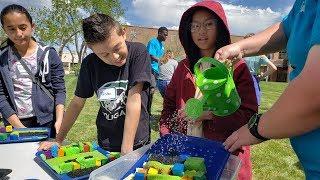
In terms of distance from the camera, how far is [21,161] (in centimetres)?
163

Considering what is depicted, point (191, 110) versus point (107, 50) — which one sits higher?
point (107, 50)

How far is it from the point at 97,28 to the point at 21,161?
2.41 ft

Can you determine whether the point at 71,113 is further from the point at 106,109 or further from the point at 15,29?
the point at 15,29

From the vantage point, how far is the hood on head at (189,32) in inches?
65.9

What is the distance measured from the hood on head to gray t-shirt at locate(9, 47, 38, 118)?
1133mm

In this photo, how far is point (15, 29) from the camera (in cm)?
231

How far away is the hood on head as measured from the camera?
1.67 meters

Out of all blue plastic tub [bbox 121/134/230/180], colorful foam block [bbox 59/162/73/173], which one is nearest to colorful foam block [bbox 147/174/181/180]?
blue plastic tub [bbox 121/134/230/180]

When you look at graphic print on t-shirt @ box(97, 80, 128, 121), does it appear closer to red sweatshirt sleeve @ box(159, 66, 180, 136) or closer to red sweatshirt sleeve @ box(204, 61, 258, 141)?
red sweatshirt sleeve @ box(159, 66, 180, 136)

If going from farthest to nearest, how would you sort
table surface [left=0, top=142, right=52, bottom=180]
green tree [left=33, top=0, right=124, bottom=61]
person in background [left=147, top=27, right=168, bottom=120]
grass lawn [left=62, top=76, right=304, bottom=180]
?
1. green tree [left=33, top=0, right=124, bottom=61]
2. person in background [left=147, top=27, right=168, bottom=120]
3. grass lawn [left=62, top=76, right=304, bottom=180]
4. table surface [left=0, top=142, right=52, bottom=180]

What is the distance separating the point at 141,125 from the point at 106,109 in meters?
0.22

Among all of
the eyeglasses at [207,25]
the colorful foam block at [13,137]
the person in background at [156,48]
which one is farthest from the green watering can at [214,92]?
the person in background at [156,48]

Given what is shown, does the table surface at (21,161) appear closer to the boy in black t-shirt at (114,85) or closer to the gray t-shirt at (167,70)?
the boy in black t-shirt at (114,85)

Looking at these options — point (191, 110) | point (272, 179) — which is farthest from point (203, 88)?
point (272, 179)
